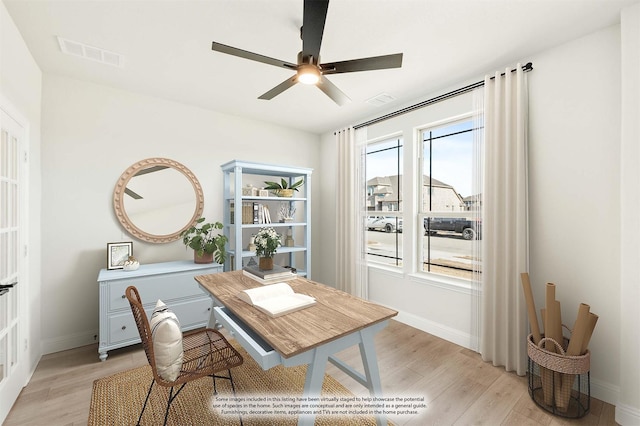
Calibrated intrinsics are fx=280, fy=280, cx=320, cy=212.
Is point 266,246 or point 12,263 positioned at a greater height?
point 266,246

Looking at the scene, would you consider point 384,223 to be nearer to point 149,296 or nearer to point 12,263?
point 149,296

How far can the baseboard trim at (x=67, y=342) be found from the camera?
2596 mm

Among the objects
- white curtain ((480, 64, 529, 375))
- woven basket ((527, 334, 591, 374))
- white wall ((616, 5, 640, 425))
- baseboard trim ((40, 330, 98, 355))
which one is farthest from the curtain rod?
baseboard trim ((40, 330, 98, 355))

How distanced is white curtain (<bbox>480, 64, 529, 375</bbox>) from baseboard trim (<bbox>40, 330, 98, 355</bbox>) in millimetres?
3753

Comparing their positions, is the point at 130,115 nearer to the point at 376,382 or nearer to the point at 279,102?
the point at 279,102

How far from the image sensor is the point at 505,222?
92.6 inches

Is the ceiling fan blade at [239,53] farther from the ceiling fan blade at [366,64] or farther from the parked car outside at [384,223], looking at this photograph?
the parked car outside at [384,223]

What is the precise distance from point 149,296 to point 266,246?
1.44m

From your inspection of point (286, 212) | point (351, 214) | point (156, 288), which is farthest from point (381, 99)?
point (156, 288)

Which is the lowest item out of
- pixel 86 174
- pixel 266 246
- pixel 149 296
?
pixel 149 296

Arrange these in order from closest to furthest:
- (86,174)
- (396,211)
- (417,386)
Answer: (417,386), (86,174), (396,211)

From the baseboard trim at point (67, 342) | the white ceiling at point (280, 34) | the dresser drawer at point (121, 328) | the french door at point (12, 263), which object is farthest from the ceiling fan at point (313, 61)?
the baseboard trim at point (67, 342)

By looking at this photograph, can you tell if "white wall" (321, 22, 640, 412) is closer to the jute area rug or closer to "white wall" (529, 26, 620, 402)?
"white wall" (529, 26, 620, 402)

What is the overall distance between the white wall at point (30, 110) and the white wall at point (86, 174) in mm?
131
